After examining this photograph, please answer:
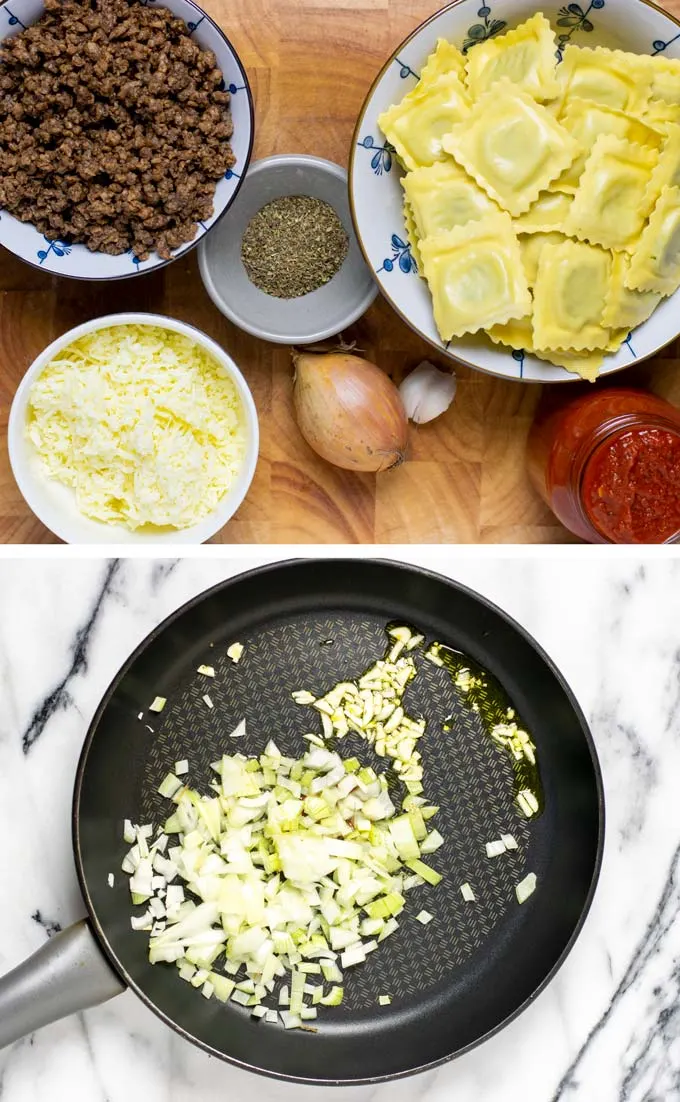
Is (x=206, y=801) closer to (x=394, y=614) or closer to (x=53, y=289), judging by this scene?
(x=394, y=614)

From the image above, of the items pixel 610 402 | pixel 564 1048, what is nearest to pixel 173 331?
pixel 610 402

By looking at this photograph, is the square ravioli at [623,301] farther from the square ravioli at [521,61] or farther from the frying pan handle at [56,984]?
the frying pan handle at [56,984]

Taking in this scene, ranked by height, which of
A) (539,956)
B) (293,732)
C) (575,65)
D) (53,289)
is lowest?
(539,956)

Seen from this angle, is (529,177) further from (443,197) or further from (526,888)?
(526,888)

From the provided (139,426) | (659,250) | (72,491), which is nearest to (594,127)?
(659,250)

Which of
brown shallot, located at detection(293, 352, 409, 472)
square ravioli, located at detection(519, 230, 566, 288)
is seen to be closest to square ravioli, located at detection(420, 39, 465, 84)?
square ravioli, located at detection(519, 230, 566, 288)

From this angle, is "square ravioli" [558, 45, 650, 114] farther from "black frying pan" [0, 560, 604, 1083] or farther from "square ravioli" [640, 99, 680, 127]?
"black frying pan" [0, 560, 604, 1083]
